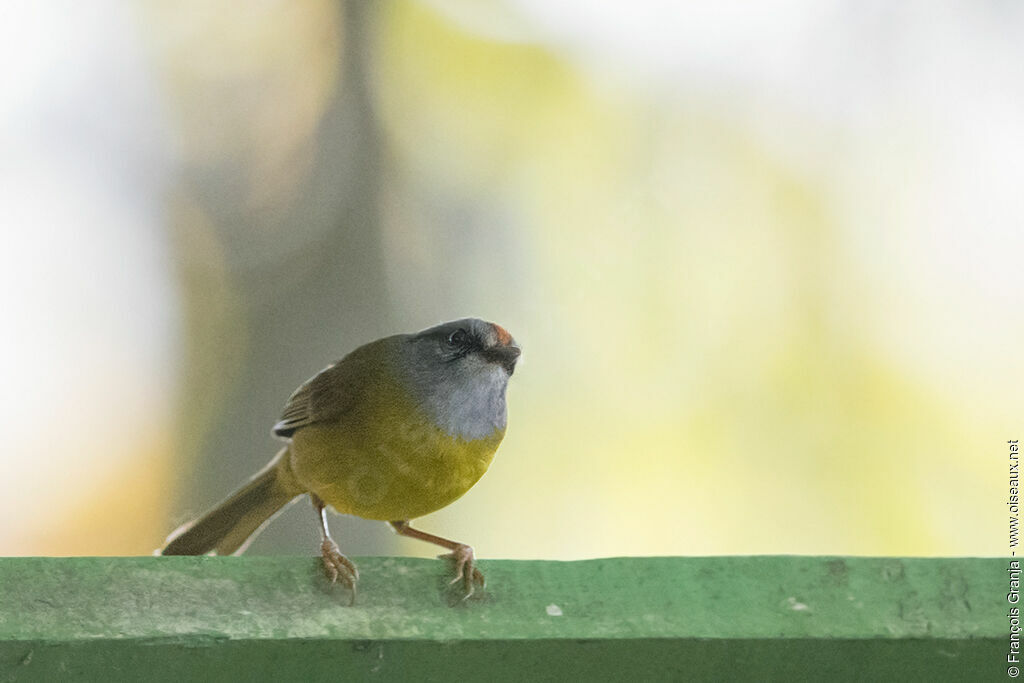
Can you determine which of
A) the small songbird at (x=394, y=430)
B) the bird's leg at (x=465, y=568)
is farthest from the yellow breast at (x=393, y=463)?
the bird's leg at (x=465, y=568)

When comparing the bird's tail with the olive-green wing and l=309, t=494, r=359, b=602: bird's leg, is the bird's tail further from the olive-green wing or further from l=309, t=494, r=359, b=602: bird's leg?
l=309, t=494, r=359, b=602: bird's leg

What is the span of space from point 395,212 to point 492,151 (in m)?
1.39

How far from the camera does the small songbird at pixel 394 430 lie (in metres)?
3.10

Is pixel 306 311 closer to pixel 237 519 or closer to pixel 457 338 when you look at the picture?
pixel 237 519

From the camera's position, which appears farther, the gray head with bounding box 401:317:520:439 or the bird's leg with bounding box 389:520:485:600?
the gray head with bounding box 401:317:520:439

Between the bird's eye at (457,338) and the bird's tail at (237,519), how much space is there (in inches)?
26.3

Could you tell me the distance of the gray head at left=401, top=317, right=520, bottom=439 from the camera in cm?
317

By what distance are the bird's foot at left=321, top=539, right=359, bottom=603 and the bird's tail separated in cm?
116

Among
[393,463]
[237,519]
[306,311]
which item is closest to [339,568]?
[393,463]

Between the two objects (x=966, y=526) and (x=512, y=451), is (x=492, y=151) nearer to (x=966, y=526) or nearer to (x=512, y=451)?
(x=512, y=451)

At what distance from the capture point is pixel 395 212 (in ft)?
19.6

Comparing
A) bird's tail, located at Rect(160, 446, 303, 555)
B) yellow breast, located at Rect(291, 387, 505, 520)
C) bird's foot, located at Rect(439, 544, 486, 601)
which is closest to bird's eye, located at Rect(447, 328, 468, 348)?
yellow breast, located at Rect(291, 387, 505, 520)

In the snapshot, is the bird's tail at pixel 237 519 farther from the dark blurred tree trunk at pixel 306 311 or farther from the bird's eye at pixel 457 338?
the dark blurred tree trunk at pixel 306 311

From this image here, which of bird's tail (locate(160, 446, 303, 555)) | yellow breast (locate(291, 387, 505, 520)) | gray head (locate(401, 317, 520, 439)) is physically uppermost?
gray head (locate(401, 317, 520, 439))
